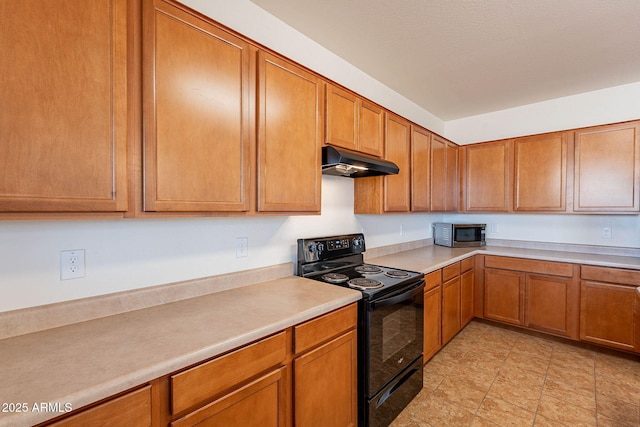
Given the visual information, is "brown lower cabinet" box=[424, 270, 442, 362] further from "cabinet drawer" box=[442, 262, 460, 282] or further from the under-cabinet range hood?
the under-cabinet range hood

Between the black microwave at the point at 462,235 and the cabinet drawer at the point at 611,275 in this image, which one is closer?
the cabinet drawer at the point at 611,275

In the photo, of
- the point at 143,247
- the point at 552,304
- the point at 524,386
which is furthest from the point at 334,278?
the point at 552,304

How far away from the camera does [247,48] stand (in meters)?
1.42

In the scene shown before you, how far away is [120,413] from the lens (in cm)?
82

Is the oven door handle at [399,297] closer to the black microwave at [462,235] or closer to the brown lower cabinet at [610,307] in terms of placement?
the black microwave at [462,235]

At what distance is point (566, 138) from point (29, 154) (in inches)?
159

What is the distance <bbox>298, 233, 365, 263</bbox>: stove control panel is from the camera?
200 cm

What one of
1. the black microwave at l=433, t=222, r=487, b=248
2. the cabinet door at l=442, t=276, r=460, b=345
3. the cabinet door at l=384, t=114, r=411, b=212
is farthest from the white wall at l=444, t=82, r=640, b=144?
the cabinet door at l=442, t=276, r=460, b=345

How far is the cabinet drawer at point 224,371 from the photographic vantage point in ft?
3.07

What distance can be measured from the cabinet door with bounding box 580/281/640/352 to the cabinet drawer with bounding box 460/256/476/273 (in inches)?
36.7

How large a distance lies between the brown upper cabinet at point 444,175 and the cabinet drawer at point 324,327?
1.89 meters

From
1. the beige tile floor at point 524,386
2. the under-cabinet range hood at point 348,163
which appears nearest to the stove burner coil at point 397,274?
the under-cabinet range hood at point 348,163

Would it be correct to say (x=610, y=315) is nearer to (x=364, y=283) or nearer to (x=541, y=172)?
(x=541, y=172)

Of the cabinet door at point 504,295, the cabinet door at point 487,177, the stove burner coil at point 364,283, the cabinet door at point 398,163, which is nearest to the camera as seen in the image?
the stove burner coil at point 364,283
